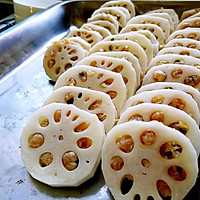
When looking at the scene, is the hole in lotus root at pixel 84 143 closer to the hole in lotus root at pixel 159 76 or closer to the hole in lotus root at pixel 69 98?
the hole in lotus root at pixel 69 98

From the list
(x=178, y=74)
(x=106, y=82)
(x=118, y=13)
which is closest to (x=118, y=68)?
(x=106, y=82)

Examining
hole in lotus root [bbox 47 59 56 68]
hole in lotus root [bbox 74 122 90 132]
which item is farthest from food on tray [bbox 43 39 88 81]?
hole in lotus root [bbox 74 122 90 132]

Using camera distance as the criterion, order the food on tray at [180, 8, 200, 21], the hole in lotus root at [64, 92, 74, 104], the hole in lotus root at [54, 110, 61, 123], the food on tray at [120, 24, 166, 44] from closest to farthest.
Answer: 1. the hole in lotus root at [54, 110, 61, 123]
2. the hole in lotus root at [64, 92, 74, 104]
3. the food on tray at [120, 24, 166, 44]
4. the food on tray at [180, 8, 200, 21]

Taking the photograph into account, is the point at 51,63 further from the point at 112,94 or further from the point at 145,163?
the point at 145,163

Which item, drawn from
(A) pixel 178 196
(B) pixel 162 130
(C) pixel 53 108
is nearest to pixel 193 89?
(B) pixel 162 130

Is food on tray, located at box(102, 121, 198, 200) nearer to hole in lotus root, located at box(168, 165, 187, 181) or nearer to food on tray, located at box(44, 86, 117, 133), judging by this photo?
hole in lotus root, located at box(168, 165, 187, 181)

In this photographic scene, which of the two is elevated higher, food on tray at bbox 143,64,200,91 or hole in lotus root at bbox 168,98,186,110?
hole in lotus root at bbox 168,98,186,110

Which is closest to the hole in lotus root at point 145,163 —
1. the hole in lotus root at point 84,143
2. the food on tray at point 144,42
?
the hole in lotus root at point 84,143
